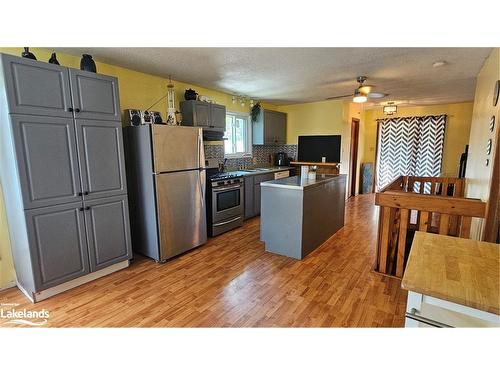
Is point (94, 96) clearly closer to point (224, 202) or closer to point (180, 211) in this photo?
point (180, 211)

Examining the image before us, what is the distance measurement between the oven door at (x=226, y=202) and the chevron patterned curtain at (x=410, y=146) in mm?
5037

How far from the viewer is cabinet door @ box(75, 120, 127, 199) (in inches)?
94.0

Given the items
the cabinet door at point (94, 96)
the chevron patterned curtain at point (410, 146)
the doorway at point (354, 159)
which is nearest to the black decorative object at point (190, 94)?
the cabinet door at point (94, 96)

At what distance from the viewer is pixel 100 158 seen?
2518 millimetres

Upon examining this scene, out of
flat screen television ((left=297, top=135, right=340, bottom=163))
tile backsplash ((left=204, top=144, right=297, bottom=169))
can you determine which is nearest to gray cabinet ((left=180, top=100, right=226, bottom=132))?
tile backsplash ((left=204, top=144, right=297, bottom=169))

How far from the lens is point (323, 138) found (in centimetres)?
574

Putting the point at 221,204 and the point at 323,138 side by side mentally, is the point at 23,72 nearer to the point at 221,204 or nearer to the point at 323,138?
the point at 221,204

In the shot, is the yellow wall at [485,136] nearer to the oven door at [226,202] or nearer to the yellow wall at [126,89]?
the oven door at [226,202]

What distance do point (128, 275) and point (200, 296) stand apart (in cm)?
97

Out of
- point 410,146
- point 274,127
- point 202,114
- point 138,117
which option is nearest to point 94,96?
point 138,117

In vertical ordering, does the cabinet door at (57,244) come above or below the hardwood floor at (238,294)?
above

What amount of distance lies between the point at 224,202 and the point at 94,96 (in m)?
2.19

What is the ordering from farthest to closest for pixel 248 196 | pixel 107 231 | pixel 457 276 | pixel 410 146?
pixel 410 146
pixel 248 196
pixel 107 231
pixel 457 276

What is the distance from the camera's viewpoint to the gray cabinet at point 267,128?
535 cm
